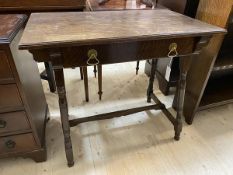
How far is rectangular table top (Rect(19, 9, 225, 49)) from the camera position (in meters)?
0.83

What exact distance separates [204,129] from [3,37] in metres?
1.52

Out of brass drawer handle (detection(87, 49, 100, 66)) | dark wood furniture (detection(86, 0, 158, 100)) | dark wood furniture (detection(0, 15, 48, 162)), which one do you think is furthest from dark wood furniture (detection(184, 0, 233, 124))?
dark wood furniture (detection(0, 15, 48, 162))

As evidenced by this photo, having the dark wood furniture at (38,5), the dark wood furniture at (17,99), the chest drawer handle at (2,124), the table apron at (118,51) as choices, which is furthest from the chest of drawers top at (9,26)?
the chest drawer handle at (2,124)

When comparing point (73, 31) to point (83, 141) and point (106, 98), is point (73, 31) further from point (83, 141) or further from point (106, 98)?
point (106, 98)

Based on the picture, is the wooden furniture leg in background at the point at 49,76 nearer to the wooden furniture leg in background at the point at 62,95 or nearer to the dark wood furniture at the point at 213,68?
the wooden furniture leg in background at the point at 62,95

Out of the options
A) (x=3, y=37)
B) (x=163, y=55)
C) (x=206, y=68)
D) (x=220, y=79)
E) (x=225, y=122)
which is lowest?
(x=225, y=122)

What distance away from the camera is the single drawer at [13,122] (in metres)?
1.06

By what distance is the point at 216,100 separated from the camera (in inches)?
64.7

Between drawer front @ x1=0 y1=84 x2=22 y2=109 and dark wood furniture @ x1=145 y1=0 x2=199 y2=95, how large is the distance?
128cm

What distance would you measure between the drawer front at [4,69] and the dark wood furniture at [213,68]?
46.6 inches

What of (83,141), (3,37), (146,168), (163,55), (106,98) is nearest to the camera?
(3,37)

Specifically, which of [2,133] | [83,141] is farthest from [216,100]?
[2,133]

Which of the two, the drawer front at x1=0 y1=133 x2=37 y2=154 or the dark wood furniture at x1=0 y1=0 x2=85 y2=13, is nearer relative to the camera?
the drawer front at x1=0 y1=133 x2=37 y2=154

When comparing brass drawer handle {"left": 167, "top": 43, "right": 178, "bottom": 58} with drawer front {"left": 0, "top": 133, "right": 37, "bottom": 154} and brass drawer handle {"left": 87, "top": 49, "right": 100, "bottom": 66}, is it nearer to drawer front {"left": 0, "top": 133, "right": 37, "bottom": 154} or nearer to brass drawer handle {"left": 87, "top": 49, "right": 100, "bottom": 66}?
brass drawer handle {"left": 87, "top": 49, "right": 100, "bottom": 66}
